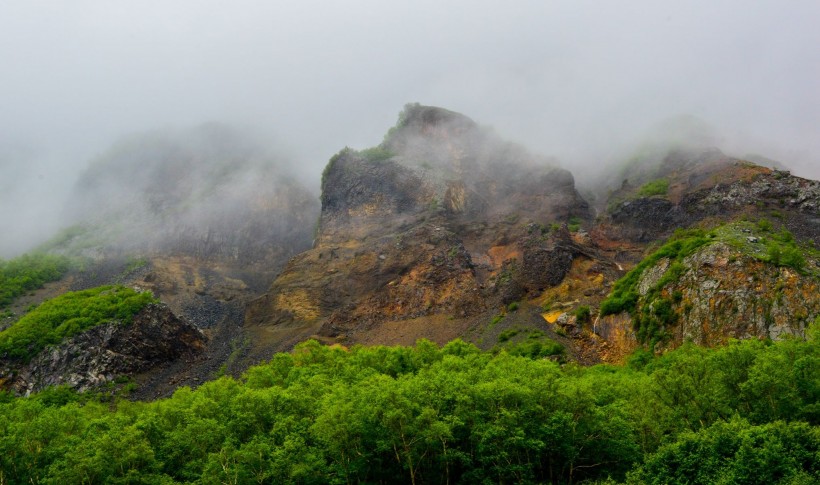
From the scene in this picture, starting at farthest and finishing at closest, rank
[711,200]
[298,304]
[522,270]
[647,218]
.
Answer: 1. [298,304]
2. [647,218]
3. [711,200]
4. [522,270]

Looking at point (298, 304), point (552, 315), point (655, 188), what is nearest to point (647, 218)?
point (655, 188)

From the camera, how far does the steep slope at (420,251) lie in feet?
460

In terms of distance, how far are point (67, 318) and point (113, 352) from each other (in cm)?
1796

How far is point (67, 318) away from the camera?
14038 cm

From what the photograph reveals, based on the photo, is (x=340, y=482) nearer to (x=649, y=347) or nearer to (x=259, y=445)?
(x=259, y=445)

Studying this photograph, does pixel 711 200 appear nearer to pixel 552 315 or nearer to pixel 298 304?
pixel 552 315

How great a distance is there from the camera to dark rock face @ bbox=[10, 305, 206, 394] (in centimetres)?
12406

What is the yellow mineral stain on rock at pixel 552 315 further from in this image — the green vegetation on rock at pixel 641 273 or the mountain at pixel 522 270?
the green vegetation on rock at pixel 641 273

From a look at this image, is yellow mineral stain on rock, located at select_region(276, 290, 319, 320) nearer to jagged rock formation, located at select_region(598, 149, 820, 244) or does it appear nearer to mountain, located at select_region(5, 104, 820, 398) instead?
mountain, located at select_region(5, 104, 820, 398)

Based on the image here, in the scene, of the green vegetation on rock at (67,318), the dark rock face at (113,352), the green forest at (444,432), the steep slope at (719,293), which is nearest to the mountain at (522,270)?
the steep slope at (719,293)

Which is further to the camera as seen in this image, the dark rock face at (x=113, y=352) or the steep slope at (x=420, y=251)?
the steep slope at (x=420, y=251)

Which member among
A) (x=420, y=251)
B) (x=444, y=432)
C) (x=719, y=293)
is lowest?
(x=420, y=251)

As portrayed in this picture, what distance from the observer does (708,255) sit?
97.6 m

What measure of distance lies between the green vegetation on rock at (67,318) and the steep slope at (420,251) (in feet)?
96.7
